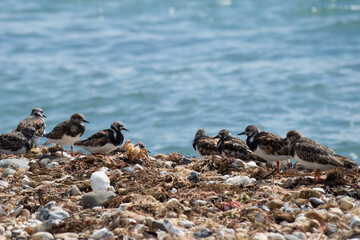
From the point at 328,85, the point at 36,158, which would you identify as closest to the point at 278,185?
the point at 36,158

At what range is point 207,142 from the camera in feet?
29.8

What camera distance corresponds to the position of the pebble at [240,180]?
681 centimetres

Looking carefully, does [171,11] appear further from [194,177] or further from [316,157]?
[316,157]

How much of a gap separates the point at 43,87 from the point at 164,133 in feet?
17.2

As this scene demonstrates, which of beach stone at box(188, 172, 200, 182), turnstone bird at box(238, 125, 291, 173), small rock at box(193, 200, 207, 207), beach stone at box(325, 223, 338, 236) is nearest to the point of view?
beach stone at box(325, 223, 338, 236)

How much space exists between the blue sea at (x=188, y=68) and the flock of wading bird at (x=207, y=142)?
179 inches

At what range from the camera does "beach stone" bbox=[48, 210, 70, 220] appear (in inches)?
228

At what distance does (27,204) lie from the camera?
6320 mm

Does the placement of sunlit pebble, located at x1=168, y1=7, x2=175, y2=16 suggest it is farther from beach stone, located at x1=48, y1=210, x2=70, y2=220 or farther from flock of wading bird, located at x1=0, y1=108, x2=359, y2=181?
beach stone, located at x1=48, y1=210, x2=70, y2=220

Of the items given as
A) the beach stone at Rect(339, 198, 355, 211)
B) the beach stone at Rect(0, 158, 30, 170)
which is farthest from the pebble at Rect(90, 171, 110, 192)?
the beach stone at Rect(339, 198, 355, 211)

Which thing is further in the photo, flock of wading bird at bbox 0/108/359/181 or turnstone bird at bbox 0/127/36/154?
turnstone bird at bbox 0/127/36/154

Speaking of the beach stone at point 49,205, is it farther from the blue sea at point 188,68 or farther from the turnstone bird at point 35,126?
the blue sea at point 188,68

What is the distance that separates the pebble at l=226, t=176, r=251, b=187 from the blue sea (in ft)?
21.2

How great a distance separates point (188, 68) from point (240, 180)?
12039 millimetres
